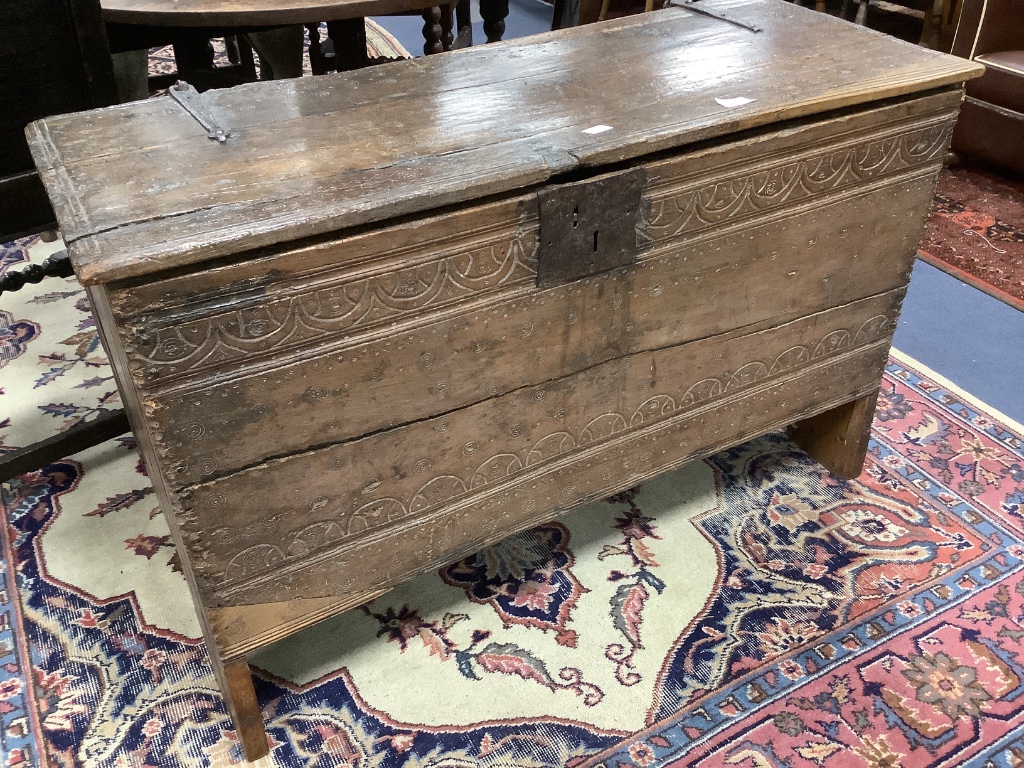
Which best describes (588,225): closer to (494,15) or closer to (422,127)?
(422,127)

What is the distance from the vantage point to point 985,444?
2.00 m

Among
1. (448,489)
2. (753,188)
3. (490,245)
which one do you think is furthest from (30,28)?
(753,188)

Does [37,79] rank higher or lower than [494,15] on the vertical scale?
higher

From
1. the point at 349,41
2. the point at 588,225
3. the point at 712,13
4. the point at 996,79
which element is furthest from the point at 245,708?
the point at 996,79

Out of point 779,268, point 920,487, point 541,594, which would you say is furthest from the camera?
point 920,487

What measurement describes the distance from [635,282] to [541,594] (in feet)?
2.17

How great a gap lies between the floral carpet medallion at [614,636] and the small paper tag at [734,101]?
87cm

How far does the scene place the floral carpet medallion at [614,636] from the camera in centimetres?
141

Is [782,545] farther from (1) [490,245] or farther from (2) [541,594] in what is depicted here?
(1) [490,245]

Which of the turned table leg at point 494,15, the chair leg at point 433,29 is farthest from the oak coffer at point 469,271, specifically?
the turned table leg at point 494,15

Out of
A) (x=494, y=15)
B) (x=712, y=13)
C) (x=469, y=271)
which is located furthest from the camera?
(x=494, y=15)

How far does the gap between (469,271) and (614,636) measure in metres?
0.77

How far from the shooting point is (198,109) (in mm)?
1343

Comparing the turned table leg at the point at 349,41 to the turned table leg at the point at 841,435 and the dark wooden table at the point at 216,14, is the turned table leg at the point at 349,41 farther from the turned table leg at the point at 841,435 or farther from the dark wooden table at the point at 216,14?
the turned table leg at the point at 841,435
